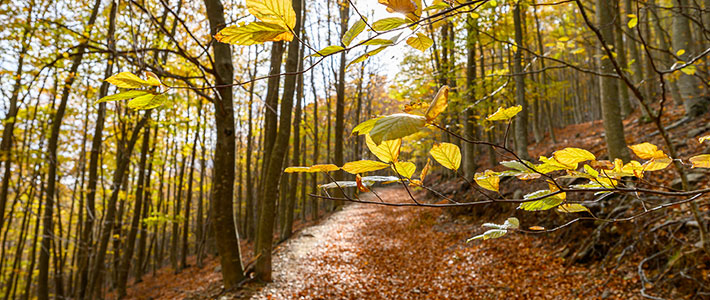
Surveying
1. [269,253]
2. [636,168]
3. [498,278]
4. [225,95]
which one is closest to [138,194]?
[269,253]

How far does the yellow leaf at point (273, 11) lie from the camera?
59 centimetres

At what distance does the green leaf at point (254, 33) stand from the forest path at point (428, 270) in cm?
487

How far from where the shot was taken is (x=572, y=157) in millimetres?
800

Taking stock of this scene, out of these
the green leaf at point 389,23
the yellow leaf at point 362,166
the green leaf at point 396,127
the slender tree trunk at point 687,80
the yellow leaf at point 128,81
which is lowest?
the yellow leaf at point 362,166

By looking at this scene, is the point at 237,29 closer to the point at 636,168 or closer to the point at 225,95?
the point at 636,168

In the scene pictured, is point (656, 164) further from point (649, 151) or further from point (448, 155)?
point (448, 155)

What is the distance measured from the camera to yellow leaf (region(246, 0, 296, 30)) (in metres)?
0.59

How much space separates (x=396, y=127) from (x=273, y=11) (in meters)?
0.34

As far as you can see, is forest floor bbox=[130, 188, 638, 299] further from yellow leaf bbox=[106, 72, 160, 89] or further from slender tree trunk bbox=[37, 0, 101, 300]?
yellow leaf bbox=[106, 72, 160, 89]

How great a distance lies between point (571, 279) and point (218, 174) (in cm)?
512

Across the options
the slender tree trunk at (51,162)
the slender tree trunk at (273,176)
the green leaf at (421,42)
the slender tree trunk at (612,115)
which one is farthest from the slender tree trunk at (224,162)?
the slender tree trunk at (612,115)

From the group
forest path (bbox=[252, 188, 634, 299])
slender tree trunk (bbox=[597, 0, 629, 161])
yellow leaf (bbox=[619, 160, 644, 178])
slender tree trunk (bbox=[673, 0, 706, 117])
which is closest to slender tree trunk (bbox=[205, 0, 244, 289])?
forest path (bbox=[252, 188, 634, 299])

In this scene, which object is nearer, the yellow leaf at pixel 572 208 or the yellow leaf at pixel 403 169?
the yellow leaf at pixel 403 169

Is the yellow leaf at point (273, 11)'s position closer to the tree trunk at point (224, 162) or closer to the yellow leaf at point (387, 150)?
the yellow leaf at point (387, 150)
